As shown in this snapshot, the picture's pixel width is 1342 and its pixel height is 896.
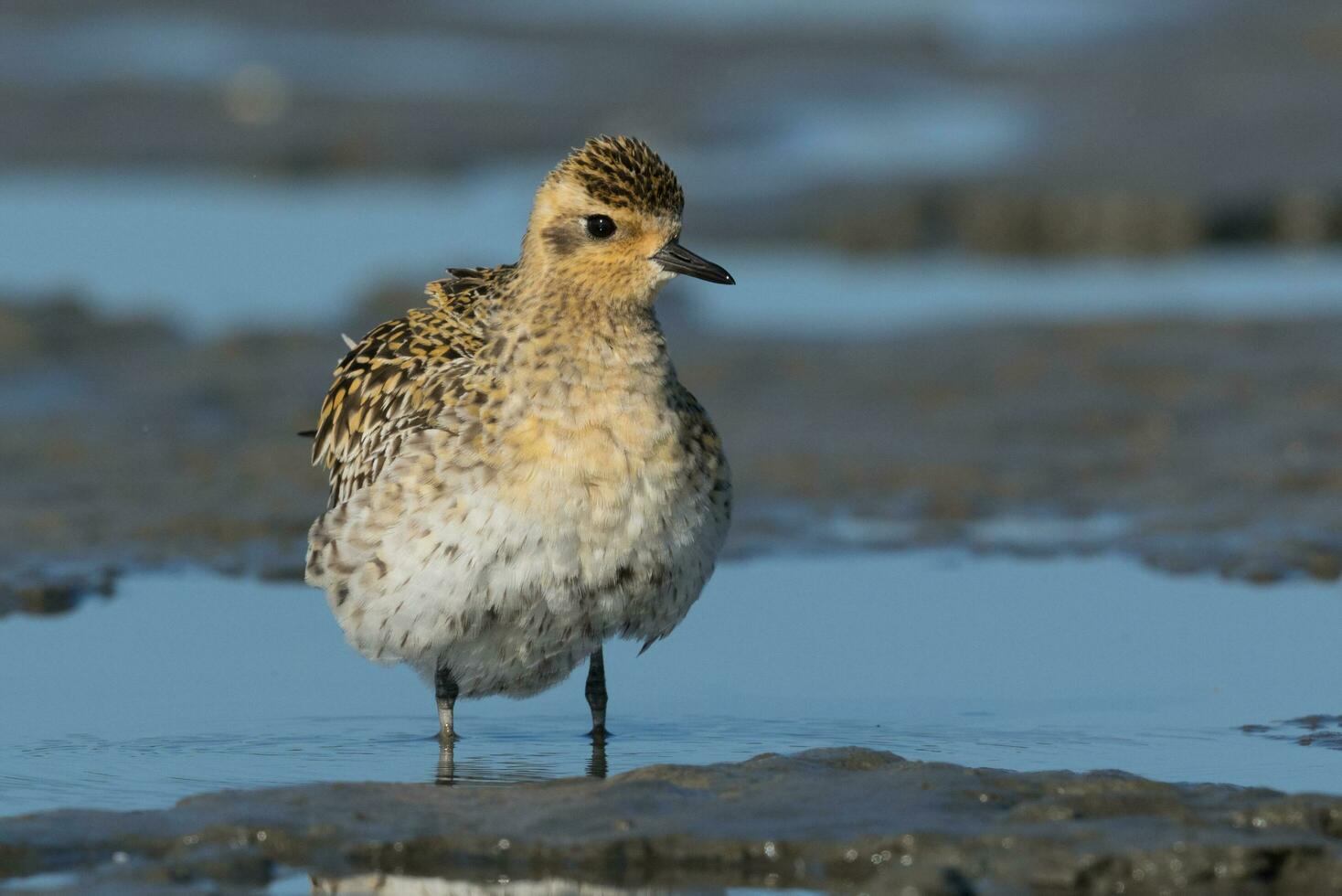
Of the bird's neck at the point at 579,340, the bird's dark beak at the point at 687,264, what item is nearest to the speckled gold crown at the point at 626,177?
the bird's dark beak at the point at 687,264

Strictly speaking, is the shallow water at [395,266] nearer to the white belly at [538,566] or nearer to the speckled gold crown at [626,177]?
the speckled gold crown at [626,177]

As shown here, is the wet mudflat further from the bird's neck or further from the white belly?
the bird's neck

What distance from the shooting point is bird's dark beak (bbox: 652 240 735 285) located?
8.71 m

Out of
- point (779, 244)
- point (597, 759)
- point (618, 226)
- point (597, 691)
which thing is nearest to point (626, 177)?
point (618, 226)

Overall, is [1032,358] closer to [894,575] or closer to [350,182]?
[894,575]

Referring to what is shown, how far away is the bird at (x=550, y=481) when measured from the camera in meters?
8.39

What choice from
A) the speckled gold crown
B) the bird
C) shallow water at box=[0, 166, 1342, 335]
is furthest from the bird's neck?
shallow water at box=[0, 166, 1342, 335]

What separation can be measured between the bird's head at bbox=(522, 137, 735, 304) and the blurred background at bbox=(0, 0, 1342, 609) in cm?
351

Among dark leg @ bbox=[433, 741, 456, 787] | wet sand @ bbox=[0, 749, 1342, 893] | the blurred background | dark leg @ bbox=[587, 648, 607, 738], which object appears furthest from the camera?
the blurred background

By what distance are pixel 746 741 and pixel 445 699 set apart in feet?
3.58

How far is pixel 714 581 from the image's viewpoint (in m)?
11.6

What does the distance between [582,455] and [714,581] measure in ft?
10.6

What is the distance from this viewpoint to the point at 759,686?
9.84m

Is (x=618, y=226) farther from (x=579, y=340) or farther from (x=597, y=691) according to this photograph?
(x=597, y=691)
